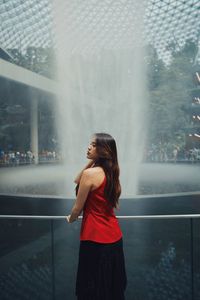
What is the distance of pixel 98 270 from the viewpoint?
9.73 feet

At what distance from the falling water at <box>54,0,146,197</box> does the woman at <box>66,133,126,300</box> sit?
15455 mm

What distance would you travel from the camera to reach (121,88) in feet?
96.2

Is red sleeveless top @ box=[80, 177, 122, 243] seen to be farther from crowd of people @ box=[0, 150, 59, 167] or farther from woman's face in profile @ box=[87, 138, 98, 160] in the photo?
crowd of people @ box=[0, 150, 59, 167]

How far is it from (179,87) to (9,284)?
46951 mm

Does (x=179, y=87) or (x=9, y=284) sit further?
(x=179, y=87)

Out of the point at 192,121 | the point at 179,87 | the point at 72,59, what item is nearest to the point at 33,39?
the point at 72,59

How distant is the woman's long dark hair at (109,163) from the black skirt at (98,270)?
0.39 m

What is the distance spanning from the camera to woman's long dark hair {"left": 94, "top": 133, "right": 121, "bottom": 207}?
9.39 ft

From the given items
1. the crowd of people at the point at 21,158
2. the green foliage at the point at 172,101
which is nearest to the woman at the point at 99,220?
the crowd of people at the point at 21,158

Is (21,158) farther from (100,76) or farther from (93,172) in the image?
(93,172)

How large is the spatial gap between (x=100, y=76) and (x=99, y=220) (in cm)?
3109

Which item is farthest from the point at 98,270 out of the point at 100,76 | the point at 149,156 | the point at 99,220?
the point at 149,156

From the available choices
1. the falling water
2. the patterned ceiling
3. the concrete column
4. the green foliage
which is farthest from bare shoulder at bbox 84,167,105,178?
the green foliage

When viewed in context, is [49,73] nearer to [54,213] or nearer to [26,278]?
[54,213]
